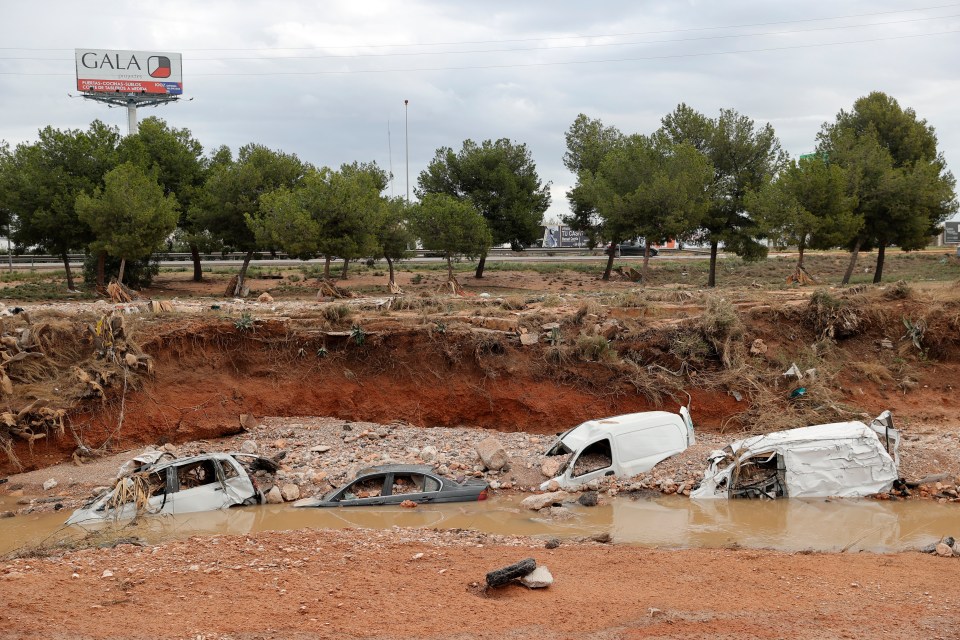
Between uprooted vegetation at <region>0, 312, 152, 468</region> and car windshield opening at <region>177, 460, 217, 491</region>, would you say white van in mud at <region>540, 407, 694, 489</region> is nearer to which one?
car windshield opening at <region>177, 460, 217, 491</region>

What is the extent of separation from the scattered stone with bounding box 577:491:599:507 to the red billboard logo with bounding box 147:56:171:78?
200 feet

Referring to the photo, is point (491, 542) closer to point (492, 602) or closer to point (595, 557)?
point (595, 557)

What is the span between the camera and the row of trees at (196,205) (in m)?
32.3

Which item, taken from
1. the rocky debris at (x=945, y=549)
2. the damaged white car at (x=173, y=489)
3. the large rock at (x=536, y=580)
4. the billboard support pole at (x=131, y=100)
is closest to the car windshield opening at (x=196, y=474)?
the damaged white car at (x=173, y=489)

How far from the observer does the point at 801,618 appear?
7.74 meters

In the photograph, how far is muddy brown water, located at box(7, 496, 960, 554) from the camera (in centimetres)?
1186

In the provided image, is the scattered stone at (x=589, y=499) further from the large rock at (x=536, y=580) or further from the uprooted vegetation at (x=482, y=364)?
the large rock at (x=536, y=580)

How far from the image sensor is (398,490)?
44.9ft

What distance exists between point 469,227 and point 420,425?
67.5 feet

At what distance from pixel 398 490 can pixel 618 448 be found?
4.17 metres

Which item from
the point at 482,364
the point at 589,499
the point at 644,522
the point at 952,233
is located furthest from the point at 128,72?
the point at 952,233

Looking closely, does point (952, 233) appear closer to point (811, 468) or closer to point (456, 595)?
point (811, 468)

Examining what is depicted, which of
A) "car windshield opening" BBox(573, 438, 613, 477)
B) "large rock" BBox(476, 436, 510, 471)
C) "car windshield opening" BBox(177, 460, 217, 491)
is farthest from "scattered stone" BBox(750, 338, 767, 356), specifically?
"car windshield opening" BBox(177, 460, 217, 491)

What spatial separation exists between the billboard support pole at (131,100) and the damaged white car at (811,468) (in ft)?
200
